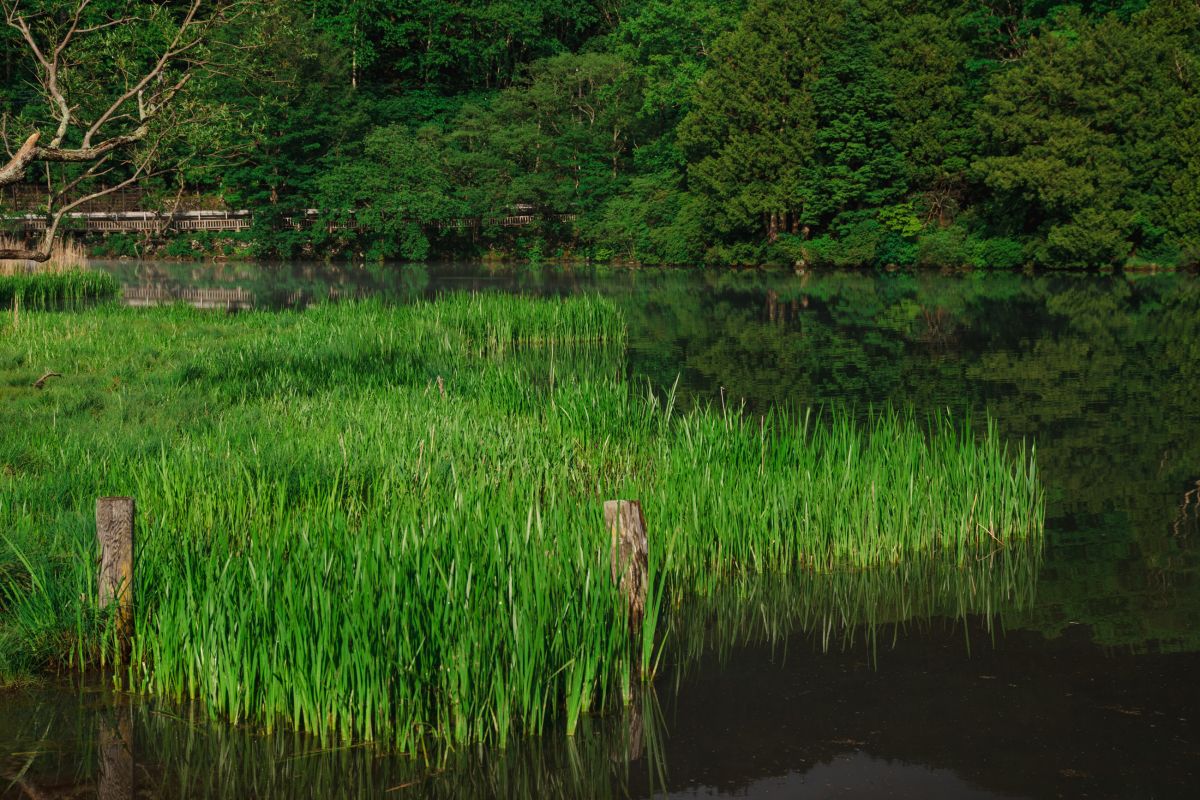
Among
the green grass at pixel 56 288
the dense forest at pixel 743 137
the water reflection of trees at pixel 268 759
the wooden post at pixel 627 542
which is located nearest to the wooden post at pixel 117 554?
the water reflection of trees at pixel 268 759

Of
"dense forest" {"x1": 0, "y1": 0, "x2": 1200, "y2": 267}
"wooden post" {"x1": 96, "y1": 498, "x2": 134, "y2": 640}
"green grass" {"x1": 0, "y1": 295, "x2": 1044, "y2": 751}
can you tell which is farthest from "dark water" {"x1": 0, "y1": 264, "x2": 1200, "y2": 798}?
"dense forest" {"x1": 0, "y1": 0, "x2": 1200, "y2": 267}

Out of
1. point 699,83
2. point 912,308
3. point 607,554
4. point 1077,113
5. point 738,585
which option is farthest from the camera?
point 699,83

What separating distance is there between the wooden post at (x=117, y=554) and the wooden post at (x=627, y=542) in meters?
2.51

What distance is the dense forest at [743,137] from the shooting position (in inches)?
1422

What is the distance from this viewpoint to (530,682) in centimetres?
545

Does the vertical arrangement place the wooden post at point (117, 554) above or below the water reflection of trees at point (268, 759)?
above

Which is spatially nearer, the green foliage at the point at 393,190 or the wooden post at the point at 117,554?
the wooden post at the point at 117,554

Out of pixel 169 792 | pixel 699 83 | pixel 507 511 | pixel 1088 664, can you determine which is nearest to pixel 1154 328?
pixel 1088 664

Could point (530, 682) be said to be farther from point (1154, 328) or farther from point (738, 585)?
point (1154, 328)

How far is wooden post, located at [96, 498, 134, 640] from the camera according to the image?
6.00 meters

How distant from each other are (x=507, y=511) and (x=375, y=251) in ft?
156

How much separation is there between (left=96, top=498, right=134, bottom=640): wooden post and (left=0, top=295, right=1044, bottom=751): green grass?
0.10 metres

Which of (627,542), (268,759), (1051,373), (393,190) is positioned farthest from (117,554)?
(393,190)

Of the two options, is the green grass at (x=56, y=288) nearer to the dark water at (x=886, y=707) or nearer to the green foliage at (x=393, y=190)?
the dark water at (x=886, y=707)
